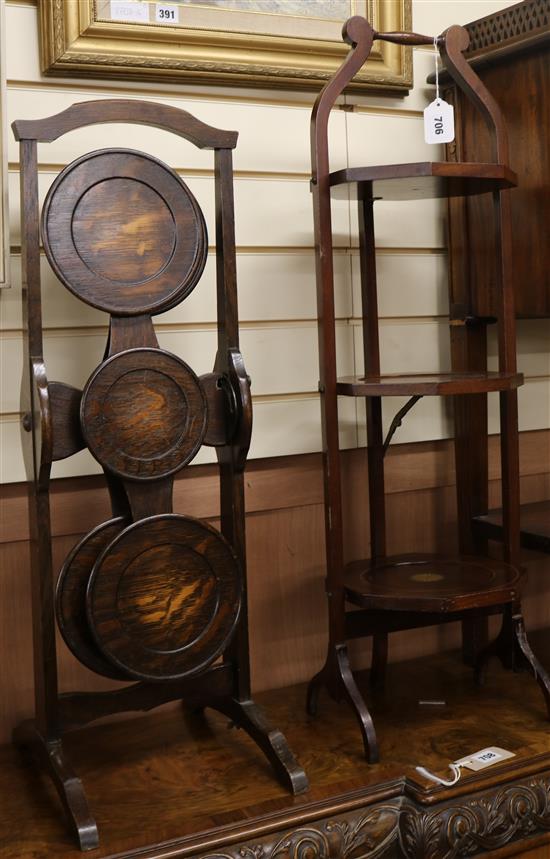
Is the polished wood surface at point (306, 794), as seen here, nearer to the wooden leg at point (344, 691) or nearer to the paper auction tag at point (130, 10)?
the wooden leg at point (344, 691)

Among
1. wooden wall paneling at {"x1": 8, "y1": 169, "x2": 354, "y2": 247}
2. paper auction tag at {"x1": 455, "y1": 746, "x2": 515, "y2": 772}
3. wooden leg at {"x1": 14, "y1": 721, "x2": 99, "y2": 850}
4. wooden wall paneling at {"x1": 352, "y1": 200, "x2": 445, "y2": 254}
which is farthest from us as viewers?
wooden wall paneling at {"x1": 352, "y1": 200, "x2": 445, "y2": 254}

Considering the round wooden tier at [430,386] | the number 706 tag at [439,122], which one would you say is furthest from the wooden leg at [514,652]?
the number 706 tag at [439,122]

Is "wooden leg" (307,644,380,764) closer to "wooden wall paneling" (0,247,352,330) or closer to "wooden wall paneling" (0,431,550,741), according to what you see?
"wooden wall paneling" (0,431,550,741)

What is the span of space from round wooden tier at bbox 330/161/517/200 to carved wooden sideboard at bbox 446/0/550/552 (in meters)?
0.21

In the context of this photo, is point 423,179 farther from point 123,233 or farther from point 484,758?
point 484,758

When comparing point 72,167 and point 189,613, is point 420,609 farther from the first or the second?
point 72,167

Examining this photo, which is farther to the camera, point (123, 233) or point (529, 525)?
point (529, 525)

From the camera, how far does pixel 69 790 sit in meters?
1.86

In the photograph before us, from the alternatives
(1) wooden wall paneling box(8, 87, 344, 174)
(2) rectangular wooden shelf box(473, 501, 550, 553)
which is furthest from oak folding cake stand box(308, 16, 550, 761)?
(1) wooden wall paneling box(8, 87, 344, 174)

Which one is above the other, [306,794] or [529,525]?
[529,525]

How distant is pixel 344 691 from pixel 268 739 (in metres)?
0.24

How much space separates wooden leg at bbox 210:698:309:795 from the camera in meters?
1.98

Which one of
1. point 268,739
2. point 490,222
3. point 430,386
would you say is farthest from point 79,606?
point 490,222

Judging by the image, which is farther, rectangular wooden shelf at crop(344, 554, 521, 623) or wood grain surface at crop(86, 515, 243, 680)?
rectangular wooden shelf at crop(344, 554, 521, 623)
